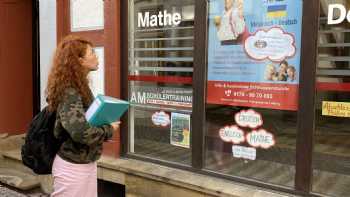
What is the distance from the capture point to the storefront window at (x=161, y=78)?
4555 millimetres

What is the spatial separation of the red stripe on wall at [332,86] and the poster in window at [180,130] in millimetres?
1398

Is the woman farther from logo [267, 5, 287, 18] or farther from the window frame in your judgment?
logo [267, 5, 287, 18]

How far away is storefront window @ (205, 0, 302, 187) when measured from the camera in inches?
152

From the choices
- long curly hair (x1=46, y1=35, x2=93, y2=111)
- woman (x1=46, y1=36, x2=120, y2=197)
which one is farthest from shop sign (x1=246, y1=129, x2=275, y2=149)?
long curly hair (x1=46, y1=35, x2=93, y2=111)

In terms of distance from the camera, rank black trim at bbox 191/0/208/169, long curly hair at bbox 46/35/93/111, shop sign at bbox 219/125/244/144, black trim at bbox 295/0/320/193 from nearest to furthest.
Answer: long curly hair at bbox 46/35/93/111 → black trim at bbox 295/0/320/193 → shop sign at bbox 219/125/244/144 → black trim at bbox 191/0/208/169

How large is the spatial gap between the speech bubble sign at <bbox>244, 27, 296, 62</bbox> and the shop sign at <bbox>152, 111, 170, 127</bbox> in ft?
3.90

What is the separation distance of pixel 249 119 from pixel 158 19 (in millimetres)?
1487

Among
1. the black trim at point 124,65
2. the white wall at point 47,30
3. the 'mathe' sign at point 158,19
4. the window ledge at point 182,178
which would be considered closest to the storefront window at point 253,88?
the window ledge at point 182,178

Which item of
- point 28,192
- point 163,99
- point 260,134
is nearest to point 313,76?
point 260,134

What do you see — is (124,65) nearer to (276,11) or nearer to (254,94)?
(254,94)

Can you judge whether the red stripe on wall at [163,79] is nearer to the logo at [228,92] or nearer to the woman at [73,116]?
the logo at [228,92]

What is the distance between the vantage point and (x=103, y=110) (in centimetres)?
271

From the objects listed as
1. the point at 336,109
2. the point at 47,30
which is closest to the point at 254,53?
the point at 336,109

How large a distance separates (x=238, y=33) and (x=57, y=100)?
201 cm
